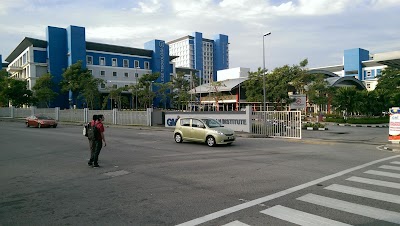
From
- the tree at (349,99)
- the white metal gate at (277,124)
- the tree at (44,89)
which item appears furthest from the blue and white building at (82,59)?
the white metal gate at (277,124)

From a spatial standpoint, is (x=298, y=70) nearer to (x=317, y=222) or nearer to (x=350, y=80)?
(x=350, y=80)

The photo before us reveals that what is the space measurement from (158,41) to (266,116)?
179 feet

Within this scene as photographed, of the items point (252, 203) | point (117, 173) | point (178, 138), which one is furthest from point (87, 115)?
point (252, 203)

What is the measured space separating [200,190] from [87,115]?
120 ft

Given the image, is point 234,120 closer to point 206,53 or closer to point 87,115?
point 87,115

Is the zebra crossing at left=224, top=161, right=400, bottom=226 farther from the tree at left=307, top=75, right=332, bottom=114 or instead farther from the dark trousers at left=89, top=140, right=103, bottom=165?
the tree at left=307, top=75, right=332, bottom=114

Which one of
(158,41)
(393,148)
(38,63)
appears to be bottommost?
(393,148)

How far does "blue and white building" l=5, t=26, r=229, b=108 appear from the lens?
57.1m

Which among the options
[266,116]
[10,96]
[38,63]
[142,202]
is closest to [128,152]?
[142,202]

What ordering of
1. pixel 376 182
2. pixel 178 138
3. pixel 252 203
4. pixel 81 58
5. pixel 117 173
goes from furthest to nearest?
pixel 81 58
pixel 178 138
pixel 117 173
pixel 376 182
pixel 252 203

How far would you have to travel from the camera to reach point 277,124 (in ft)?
69.5

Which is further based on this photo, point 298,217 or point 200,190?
point 200,190

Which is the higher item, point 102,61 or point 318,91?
point 102,61

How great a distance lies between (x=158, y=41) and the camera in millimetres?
71562
